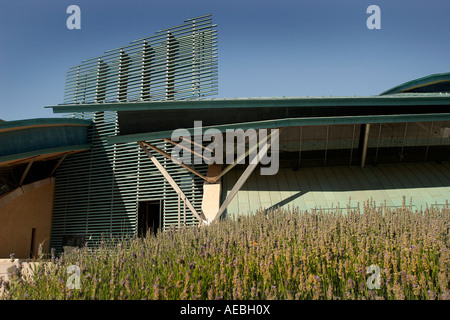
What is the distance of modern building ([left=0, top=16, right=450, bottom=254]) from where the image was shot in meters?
11.7

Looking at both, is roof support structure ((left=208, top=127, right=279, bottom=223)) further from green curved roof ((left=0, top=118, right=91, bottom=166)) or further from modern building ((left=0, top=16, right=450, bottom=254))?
green curved roof ((left=0, top=118, right=91, bottom=166))

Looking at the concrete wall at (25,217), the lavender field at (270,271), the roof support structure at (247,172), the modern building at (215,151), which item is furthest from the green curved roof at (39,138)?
the lavender field at (270,271)

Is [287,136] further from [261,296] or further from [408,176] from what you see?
[261,296]

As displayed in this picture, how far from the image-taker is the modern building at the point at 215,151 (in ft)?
38.5

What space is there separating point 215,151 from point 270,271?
917 centimetres

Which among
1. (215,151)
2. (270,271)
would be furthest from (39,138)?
(270,271)

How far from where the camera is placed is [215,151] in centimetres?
1410

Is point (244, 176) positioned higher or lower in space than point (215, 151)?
lower

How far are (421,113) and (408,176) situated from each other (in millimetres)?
2368

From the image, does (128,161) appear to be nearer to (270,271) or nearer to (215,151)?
(215,151)

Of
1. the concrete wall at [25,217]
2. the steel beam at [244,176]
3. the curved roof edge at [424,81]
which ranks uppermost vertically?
the curved roof edge at [424,81]

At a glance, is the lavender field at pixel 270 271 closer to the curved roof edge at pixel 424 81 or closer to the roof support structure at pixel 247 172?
the roof support structure at pixel 247 172

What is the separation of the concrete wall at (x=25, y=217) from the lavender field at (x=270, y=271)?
495 inches

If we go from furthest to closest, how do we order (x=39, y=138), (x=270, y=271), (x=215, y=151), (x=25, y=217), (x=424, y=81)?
1. (x=424, y=81)
2. (x=25, y=217)
3. (x=39, y=138)
4. (x=215, y=151)
5. (x=270, y=271)
